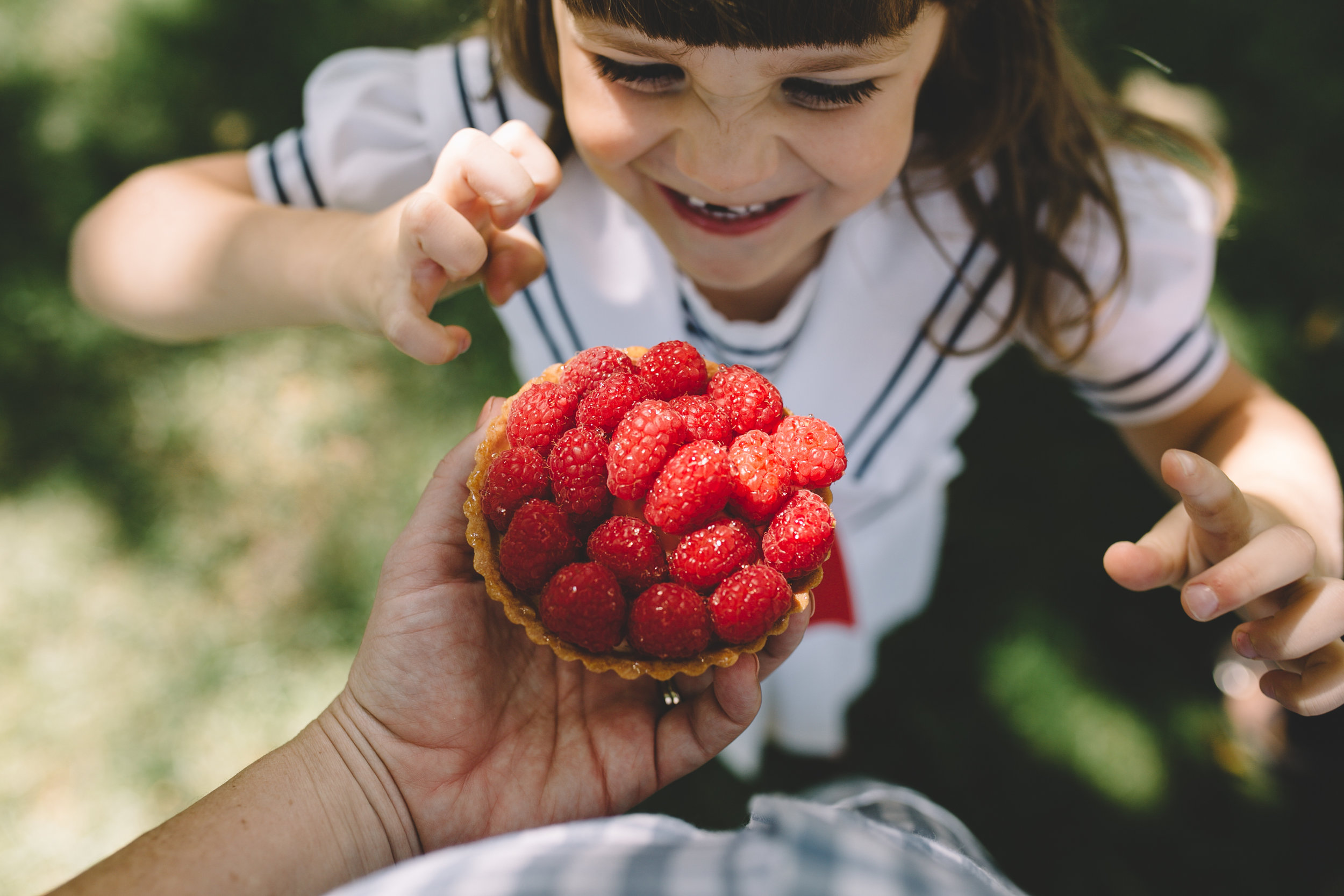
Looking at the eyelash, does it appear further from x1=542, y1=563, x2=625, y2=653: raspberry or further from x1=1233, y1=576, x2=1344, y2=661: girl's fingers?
x1=1233, y1=576, x2=1344, y2=661: girl's fingers

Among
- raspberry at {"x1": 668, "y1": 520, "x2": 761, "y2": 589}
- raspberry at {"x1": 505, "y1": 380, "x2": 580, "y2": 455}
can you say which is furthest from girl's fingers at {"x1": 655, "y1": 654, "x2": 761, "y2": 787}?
raspberry at {"x1": 505, "y1": 380, "x2": 580, "y2": 455}

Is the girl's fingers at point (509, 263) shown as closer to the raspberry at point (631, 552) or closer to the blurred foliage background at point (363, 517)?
the raspberry at point (631, 552)

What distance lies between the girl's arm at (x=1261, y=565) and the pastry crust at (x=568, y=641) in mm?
525

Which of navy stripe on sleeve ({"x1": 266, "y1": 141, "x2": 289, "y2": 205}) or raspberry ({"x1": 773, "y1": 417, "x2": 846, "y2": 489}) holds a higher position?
navy stripe on sleeve ({"x1": 266, "y1": 141, "x2": 289, "y2": 205})

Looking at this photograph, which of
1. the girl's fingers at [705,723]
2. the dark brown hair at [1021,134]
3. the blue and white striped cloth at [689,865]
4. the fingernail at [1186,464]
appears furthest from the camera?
the dark brown hair at [1021,134]

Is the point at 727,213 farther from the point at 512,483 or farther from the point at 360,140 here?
the point at 360,140

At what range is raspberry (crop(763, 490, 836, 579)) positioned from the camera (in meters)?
1.28

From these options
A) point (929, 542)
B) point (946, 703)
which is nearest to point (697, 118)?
point (929, 542)

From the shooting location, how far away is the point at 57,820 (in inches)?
95.3

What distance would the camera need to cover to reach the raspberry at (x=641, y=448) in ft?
4.15

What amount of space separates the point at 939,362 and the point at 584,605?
3.37 feet

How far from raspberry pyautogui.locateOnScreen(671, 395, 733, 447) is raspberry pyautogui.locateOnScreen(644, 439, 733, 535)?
56 mm

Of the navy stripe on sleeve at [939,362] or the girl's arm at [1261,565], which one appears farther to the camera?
the navy stripe on sleeve at [939,362]

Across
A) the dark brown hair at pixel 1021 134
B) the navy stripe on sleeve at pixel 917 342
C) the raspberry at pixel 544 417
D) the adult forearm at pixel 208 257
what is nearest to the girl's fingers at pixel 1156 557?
the dark brown hair at pixel 1021 134
